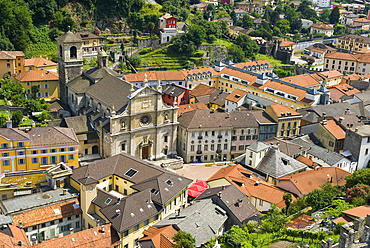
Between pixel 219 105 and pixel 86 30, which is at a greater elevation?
pixel 86 30

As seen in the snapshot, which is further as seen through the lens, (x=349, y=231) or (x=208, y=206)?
(x=208, y=206)

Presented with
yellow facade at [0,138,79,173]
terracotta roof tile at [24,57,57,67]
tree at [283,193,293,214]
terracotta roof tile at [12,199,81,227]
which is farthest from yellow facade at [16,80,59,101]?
tree at [283,193,293,214]

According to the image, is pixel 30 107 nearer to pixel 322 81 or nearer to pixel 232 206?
pixel 232 206

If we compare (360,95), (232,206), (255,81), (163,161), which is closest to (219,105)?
(255,81)

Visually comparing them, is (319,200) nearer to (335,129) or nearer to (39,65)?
(335,129)

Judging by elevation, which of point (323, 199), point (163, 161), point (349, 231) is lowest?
point (163, 161)

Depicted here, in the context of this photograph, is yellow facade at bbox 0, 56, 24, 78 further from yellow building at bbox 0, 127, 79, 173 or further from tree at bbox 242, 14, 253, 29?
tree at bbox 242, 14, 253, 29

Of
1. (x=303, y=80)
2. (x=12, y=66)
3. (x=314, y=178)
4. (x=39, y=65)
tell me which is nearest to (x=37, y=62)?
(x=39, y=65)

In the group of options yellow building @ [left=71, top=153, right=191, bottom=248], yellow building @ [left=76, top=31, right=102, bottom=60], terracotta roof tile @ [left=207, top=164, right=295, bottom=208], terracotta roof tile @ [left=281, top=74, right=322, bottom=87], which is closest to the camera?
yellow building @ [left=71, top=153, right=191, bottom=248]
